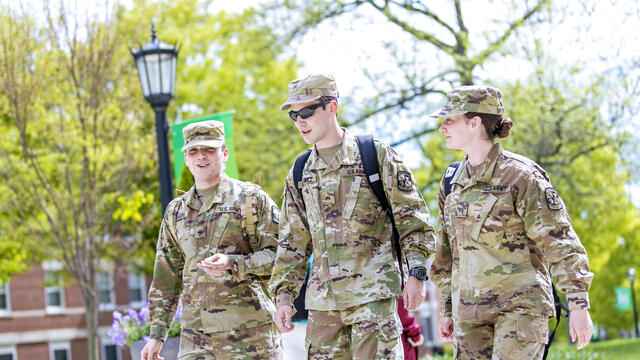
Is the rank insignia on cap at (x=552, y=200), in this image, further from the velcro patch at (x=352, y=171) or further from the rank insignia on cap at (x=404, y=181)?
the velcro patch at (x=352, y=171)

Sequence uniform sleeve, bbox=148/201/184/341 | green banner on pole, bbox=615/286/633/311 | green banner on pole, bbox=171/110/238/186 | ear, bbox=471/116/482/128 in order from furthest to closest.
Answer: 1. green banner on pole, bbox=615/286/633/311
2. green banner on pole, bbox=171/110/238/186
3. uniform sleeve, bbox=148/201/184/341
4. ear, bbox=471/116/482/128

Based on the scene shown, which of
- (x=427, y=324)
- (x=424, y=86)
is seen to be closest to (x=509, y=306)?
(x=424, y=86)

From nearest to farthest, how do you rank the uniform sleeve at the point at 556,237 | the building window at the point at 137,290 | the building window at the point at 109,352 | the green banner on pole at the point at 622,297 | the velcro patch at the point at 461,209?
1. the uniform sleeve at the point at 556,237
2. the velcro patch at the point at 461,209
3. the building window at the point at 109,352
4. the building window at the point at 137,290
5. the green banner on pole at the point at 622,297

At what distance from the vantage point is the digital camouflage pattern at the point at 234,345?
548 centimetres

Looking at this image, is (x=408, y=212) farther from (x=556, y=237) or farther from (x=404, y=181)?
(x=556, y=237)

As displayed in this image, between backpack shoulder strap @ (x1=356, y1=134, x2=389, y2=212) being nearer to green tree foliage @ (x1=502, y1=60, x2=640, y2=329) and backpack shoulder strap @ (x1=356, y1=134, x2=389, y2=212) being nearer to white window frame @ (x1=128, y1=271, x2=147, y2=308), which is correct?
green tree foliage @ (x1=502, y1=60, x2=640, y2=329)

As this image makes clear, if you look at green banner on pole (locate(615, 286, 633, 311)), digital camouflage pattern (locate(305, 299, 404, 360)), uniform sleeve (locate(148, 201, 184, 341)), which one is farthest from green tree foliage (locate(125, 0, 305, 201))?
green banner on pole (locate(615, 286, 633, 311))

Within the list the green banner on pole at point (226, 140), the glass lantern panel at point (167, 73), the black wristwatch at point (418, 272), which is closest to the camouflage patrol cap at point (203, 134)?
the black wristwatch at point (418, 272)

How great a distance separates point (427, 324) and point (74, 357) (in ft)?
93.8

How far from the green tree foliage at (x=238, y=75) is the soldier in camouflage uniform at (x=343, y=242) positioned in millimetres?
14388

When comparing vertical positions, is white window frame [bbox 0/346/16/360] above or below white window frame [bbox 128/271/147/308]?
below

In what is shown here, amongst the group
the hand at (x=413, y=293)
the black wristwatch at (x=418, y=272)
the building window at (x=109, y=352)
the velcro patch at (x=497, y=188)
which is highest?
the velcro patch at (x=497, y=188)

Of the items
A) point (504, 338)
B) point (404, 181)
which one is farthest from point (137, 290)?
point (504, 338)

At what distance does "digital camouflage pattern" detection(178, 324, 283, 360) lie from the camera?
5480mm
